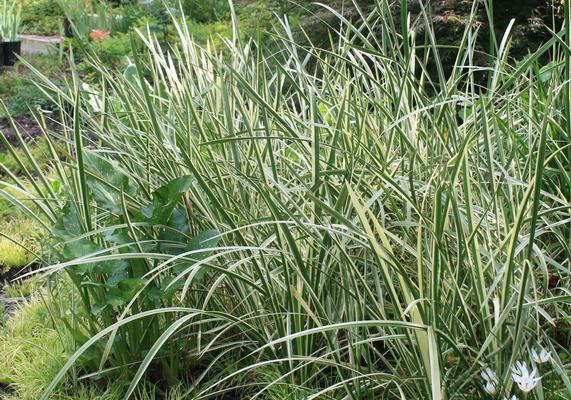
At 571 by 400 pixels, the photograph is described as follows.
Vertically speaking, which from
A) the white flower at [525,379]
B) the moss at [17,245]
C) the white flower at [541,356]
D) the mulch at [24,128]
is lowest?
the mulch at [24,128]

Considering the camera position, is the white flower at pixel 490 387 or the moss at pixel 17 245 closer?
the white flower at pixel 490 387

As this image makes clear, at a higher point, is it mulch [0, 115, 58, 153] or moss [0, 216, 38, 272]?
moss [0, 216, 38, 272]

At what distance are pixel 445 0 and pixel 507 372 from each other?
343 cm

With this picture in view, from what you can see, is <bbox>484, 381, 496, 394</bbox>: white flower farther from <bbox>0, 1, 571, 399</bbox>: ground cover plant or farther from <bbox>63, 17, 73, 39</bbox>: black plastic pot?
<bbox>63, 17, 73, 39</bbox>: black plastic pot

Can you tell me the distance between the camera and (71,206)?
2232mm

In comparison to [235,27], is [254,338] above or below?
below

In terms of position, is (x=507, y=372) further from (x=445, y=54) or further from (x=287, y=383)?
(x=445, y=54)

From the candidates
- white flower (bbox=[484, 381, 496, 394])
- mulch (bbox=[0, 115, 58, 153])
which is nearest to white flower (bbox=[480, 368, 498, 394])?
white flower (bbox=[484, 381, 496, 394])

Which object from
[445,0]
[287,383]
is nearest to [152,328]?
[287,383]

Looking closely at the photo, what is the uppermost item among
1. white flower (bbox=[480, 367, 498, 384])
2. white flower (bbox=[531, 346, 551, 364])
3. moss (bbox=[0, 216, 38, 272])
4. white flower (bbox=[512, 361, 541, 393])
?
white flower (bbox=[512, 361, 541, 393])

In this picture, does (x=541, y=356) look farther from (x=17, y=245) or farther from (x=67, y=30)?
(x=67, y=30)

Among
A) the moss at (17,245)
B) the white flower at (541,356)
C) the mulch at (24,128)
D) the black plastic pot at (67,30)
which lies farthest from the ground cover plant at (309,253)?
the black plastic pot at (67,30)

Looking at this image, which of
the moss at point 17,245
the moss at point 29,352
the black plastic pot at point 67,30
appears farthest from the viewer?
the black plastic pot at point 67,30

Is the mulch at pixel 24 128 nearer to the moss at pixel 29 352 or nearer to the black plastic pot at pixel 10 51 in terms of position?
the black plastic pot at pixel 10 51
